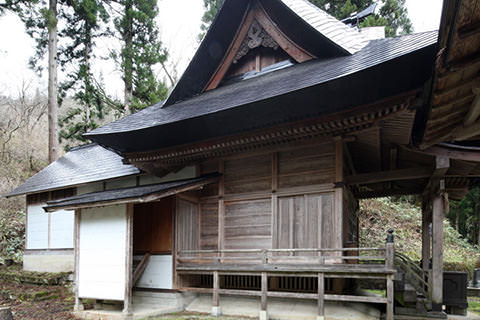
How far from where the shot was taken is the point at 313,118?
273 inches

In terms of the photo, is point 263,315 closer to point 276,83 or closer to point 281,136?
point 281,136

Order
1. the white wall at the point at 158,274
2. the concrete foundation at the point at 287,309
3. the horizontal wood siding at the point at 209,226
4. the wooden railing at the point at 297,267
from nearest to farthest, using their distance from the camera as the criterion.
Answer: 1. the wooden railing at the point at 297,267
2. the concrete foundation at the point at 287,309
3. the white wall at the point at 158,274
4. the horizontal wood siding at the point at 209,226

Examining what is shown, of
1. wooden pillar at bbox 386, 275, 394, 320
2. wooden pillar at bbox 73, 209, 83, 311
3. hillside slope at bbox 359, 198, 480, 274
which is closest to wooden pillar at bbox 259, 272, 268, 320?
wooden pillar at bbox 386, 275, 394, 320

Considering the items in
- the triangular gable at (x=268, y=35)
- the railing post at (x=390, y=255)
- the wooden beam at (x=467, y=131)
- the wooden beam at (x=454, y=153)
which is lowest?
the railing post at (x=390, y=255)

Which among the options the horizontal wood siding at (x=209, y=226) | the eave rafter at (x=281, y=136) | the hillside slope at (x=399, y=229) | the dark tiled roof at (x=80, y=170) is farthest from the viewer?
the hillside slope at (x=399, y=229)

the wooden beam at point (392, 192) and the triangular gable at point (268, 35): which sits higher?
the triangular gable at point (268, 35)

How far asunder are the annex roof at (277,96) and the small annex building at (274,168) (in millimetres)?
32

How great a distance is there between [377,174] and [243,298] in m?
4.11

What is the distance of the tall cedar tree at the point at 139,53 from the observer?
17.8 metres

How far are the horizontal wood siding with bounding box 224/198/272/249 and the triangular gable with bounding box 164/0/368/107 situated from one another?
3844mm

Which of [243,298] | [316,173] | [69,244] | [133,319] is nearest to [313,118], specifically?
[316,173]

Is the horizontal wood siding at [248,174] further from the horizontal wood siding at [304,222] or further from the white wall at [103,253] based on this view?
the white wall at [103,253]

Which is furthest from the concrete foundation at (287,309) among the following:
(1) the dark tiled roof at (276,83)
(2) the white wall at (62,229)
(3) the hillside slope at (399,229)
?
(3) the hillside slope at (399,229)

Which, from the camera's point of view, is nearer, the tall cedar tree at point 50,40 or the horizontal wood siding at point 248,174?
the horizontal wood siding at point 248,174
